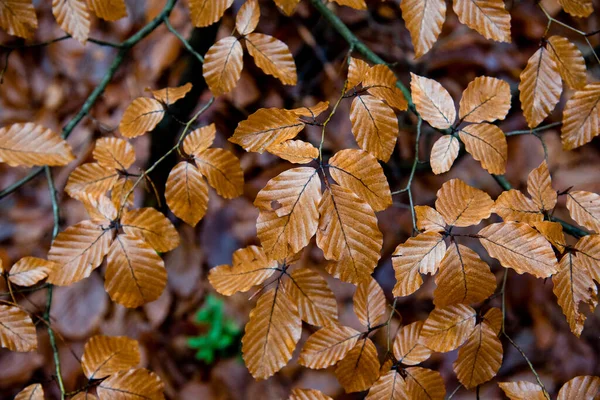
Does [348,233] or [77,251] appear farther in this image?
A: [77,251]

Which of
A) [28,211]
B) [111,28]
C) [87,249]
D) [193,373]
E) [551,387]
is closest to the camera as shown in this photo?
[87,249]

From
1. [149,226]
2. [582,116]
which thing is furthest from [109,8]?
[582,116]

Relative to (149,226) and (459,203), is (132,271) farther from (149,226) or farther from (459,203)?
(459,203)

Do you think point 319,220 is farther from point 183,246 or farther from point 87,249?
point 183,246

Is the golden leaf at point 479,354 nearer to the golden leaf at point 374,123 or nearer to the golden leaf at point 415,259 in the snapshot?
the golden leaf at point 415,259

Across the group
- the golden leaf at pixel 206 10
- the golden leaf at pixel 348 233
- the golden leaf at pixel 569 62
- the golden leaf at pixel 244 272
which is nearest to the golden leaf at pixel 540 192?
the golden leaf at pixel 569 62

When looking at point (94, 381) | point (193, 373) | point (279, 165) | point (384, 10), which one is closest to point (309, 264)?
point (279, 165)

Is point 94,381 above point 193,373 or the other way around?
above
